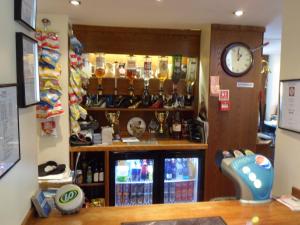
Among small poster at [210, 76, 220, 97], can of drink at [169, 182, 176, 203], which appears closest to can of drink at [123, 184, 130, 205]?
can of drink at [169, 182, 176, 203]

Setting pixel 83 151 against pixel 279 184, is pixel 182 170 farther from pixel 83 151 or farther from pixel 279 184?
pixel 279 184

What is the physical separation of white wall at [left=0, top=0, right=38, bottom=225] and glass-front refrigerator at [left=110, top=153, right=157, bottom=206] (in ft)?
5.80

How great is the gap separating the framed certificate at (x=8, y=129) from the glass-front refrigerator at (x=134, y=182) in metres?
2.05

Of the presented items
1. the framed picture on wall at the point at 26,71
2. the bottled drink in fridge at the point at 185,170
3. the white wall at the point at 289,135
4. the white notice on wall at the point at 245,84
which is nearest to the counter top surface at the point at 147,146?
the bottled drink in fridge at the point at 185,170

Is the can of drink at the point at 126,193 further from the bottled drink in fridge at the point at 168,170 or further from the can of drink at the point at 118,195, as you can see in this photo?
the bottled drink in fridge at the point at 168,170

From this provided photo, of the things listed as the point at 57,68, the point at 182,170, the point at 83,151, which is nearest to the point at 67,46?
the point at 57,68

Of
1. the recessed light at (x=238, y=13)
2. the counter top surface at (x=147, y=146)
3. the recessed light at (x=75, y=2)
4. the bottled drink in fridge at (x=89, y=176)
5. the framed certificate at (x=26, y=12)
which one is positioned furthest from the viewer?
the bottled drink in fridge at (x=89, y=176)

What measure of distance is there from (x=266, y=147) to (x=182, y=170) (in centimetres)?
115

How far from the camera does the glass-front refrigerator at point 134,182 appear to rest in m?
3.24

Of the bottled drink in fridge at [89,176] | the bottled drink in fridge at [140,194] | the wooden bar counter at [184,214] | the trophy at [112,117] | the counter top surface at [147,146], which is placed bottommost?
the bottled drink in fridge at [140,194]

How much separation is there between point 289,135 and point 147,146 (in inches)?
62.0

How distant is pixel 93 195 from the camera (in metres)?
3.23

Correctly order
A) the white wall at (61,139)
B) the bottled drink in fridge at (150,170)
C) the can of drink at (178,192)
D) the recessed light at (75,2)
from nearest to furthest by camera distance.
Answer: the recessed light at (75,2), the white wall at (61,139), the bottled drink in fridge at (150,170), the can of drink at (178,192)

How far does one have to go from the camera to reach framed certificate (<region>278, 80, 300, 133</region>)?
5.81 ft
